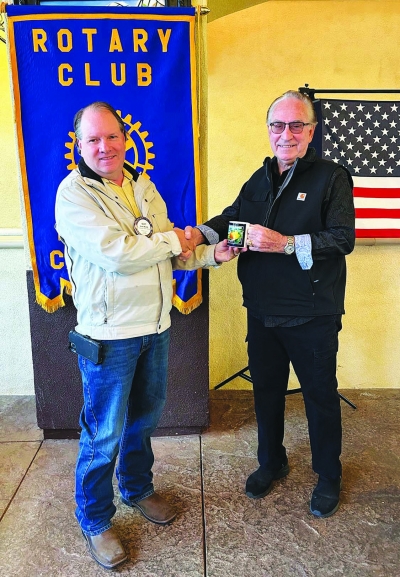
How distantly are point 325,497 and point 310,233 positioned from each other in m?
1.29

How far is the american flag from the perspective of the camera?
331 centimetres

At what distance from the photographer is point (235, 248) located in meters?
2.21

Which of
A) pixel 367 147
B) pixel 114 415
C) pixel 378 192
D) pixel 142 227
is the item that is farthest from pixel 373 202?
pixel 114 415

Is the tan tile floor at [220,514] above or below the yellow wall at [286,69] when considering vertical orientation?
below

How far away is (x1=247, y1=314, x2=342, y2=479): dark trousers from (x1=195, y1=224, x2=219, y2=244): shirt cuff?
1.38 feet

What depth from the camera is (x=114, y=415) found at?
199cm

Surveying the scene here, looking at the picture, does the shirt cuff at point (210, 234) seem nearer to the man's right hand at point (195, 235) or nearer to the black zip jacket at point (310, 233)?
the man's right hand at point (195, 235)

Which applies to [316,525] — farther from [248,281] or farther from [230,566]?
[248,281]

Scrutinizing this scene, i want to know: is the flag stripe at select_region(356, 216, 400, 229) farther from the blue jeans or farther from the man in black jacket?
the blue jeans

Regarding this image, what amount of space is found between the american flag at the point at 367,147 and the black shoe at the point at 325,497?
181cm

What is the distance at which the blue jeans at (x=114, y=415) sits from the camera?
197 centimetres

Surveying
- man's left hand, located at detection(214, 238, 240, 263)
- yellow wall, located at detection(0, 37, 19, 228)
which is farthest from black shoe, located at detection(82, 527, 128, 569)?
yellow wall, located at detection(0, 37, 19, 228)

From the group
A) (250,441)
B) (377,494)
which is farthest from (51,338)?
(377,494)

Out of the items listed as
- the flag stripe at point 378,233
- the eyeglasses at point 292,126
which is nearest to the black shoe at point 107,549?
the eyeglasses at point 292,126
